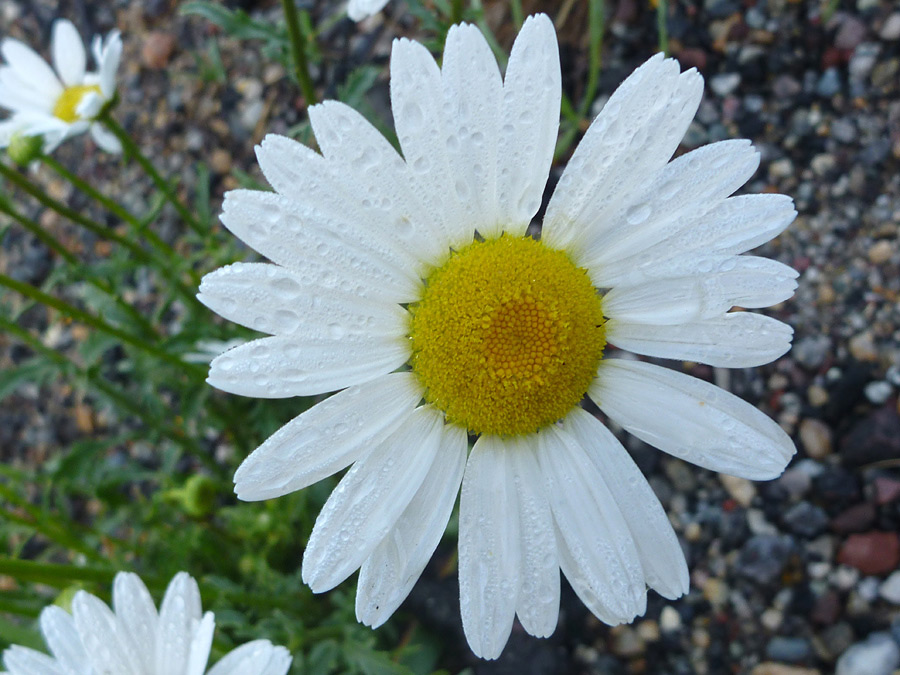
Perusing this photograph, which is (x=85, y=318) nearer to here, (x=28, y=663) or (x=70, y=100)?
(x=28, y=663)

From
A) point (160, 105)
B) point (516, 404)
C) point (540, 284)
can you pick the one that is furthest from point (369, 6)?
point (160, 105)

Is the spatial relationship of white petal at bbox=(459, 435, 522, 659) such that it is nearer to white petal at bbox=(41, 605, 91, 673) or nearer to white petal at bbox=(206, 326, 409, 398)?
white petal at bbox=(206, 326, 409, 398)

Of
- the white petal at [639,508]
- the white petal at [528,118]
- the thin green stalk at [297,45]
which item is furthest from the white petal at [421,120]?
the thin green stalk at [297,45]

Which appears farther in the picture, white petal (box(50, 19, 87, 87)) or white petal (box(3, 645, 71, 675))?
white petal (box(50, 19, 87, 87))

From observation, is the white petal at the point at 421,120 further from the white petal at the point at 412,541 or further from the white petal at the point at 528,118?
the white petal at the point at 412,541

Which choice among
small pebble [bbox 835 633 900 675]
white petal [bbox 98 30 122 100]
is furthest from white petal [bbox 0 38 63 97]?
small pebble [bbox 835 633 900 675]

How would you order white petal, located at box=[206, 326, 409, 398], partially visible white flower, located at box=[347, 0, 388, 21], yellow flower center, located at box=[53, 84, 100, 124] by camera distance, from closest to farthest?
1. white petal, located at box=[206, 326, 409, 398]
2. partially visible white flower, located at box=[347, 0, 388, 21]
3. yellow flower center, located at box=[53, 84, 100, 124]
